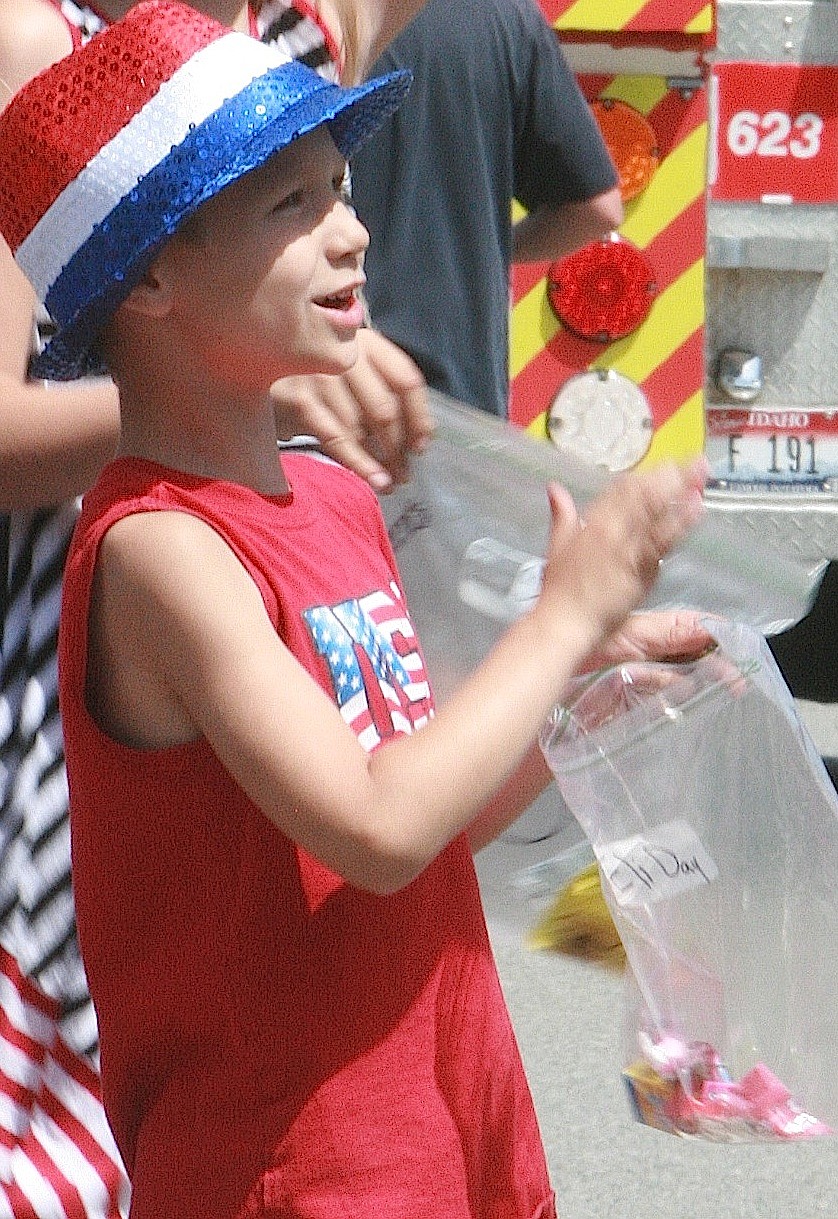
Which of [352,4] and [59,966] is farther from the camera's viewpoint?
[352,4]

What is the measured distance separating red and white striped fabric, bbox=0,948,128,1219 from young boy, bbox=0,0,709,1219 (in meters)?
0.33

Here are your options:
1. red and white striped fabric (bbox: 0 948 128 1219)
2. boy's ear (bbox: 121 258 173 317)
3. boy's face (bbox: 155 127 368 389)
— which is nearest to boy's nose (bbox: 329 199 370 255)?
boy's face (bbox: 155 127 368 389)

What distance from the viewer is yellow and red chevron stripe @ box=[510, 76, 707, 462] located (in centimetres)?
474

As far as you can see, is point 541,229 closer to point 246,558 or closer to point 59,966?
point 59,966

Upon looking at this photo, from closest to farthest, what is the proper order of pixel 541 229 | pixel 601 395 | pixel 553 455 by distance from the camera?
pixel 553 455, pixel 541 229, pixel 601 395

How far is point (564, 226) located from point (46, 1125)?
6.97 feet

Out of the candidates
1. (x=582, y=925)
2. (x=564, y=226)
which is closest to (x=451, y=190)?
(x=564, y=226)

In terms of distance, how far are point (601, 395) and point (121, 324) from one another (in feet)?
10.5

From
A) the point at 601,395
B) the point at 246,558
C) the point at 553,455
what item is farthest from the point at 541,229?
the point at 246,558

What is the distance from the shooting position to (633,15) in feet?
14.6

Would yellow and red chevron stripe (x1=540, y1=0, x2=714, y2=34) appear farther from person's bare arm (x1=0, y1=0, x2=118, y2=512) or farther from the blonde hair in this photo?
person's bare arm (x1=0, y1=0, x2=118, y2=512)

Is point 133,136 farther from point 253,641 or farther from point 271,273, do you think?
point 253,641

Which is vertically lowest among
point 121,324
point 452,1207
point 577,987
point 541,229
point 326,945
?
point 577,987

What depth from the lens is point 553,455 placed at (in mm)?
1745
